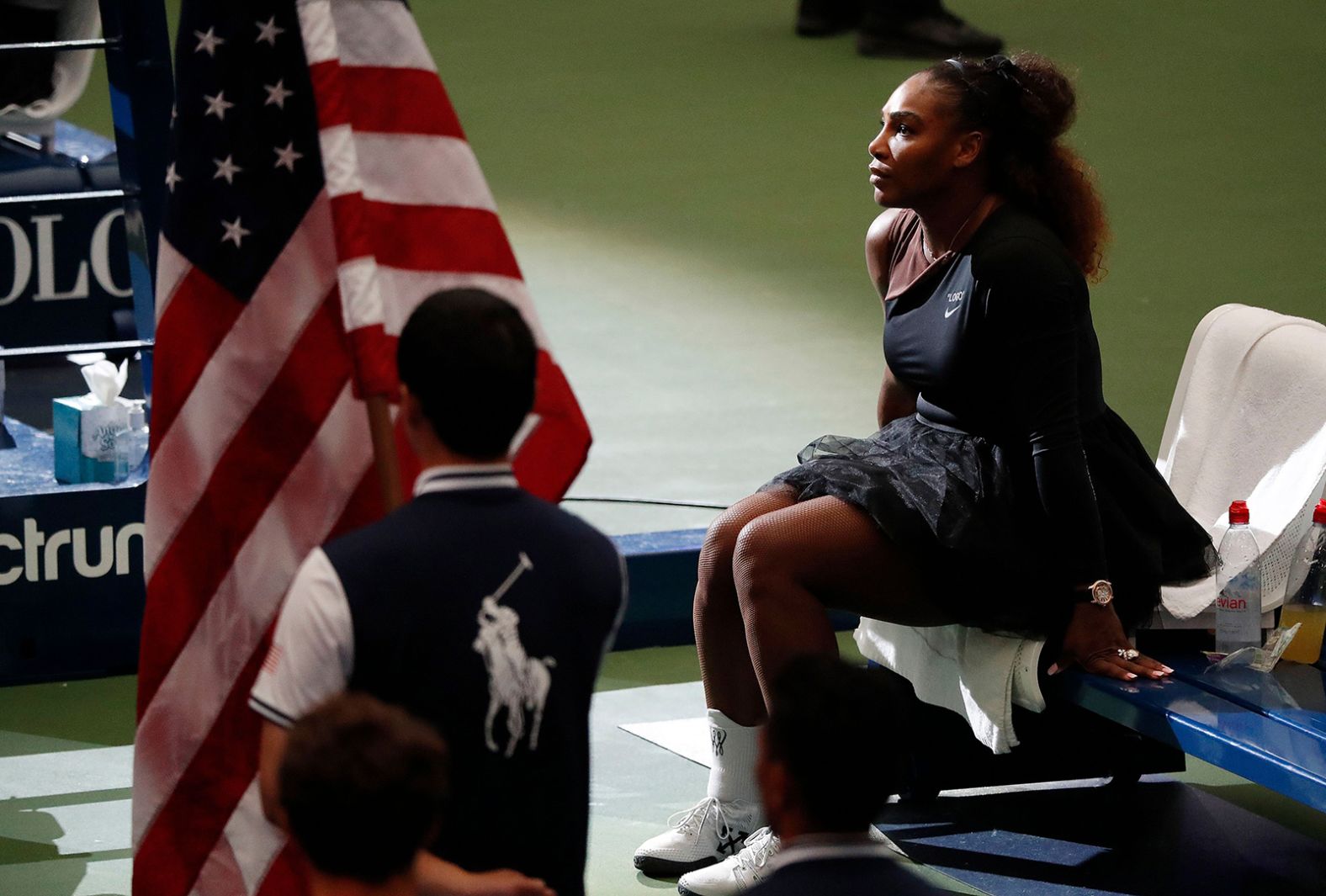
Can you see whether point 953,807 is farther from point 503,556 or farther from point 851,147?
point 851,147

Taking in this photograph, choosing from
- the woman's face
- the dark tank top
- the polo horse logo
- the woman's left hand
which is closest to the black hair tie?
the woman's face

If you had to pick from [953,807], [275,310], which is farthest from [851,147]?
[275,310]

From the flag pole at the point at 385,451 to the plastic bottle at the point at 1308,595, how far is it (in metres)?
1.89

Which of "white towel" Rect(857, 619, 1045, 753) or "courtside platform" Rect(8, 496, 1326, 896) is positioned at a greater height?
"white towel" Rect(857, 619, 1045, 753)

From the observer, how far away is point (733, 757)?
3.65 m

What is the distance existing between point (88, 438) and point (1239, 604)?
2394 millimetres

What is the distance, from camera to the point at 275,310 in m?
2.69

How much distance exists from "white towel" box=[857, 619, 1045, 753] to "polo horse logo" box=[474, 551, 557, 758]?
1.57 metres

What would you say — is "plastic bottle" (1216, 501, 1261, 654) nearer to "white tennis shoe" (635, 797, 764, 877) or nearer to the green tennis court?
the green tennis court

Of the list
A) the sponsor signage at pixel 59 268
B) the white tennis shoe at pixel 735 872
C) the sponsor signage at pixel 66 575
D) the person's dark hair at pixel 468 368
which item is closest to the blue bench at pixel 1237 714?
the white tennis shoe at pixel 735 872

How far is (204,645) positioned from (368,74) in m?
0.77

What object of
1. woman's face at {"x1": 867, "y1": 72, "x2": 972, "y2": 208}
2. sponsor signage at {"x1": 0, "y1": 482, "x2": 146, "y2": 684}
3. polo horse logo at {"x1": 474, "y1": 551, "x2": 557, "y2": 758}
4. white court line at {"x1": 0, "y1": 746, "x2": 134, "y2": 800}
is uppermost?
woman's face at {"x1": 867, "y1": 72, "x2": 972, "y2": 208}

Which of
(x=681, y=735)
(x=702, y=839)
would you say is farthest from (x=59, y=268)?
(x=702, y=839)

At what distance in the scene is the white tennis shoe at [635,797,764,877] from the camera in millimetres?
3693
